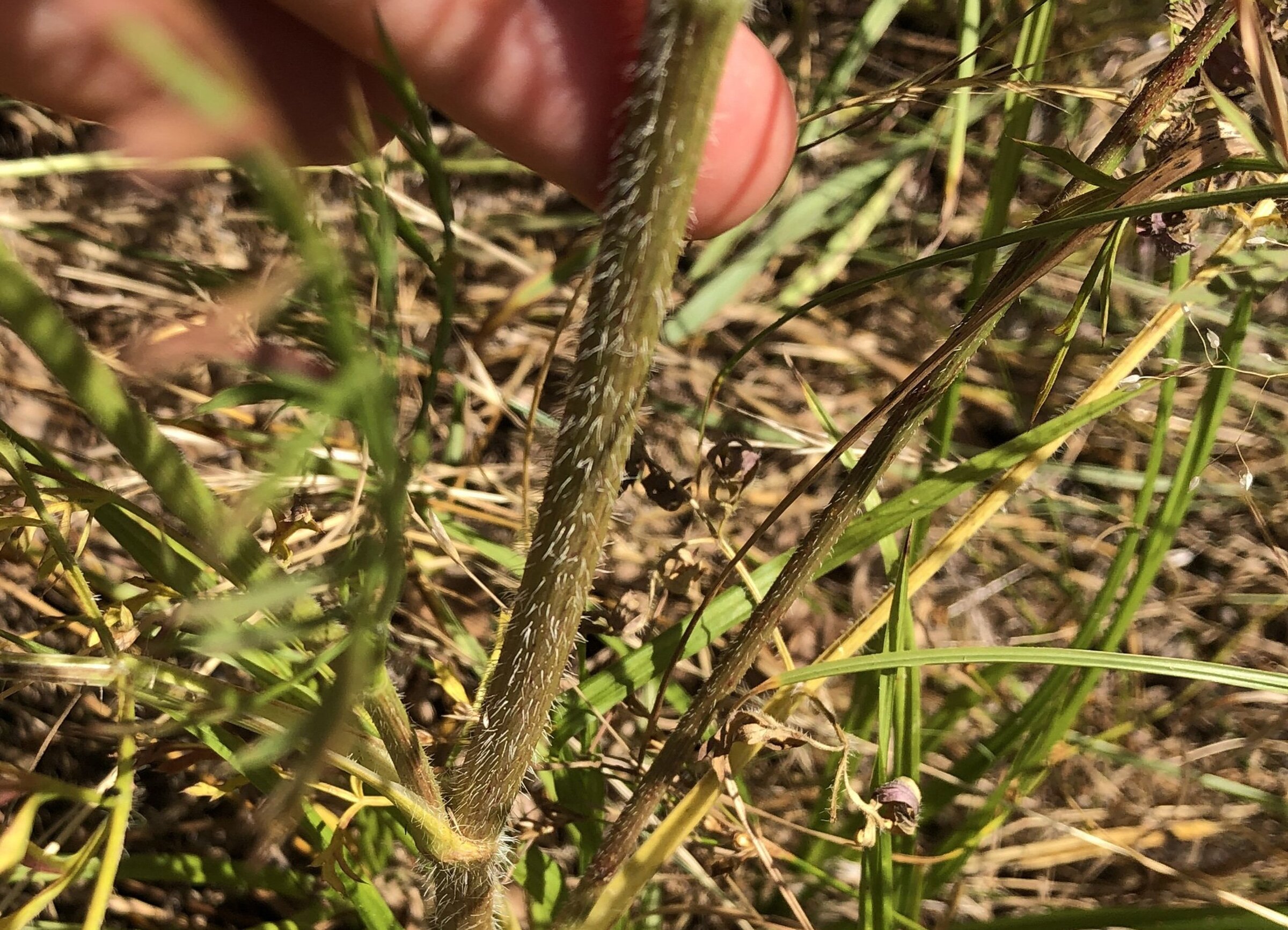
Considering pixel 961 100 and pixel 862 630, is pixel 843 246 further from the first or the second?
pixel 862 630

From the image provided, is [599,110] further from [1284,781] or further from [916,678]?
[1284,781]

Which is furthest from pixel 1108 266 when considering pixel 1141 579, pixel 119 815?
pixel 119 815

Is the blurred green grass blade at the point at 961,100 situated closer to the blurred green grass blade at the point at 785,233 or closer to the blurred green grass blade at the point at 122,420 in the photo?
the blurred green grass blade at the point at 785,233

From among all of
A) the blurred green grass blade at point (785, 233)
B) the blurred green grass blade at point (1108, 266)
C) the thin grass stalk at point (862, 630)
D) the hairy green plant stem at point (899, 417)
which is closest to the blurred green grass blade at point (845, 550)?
the thin grass stalk at point (862, 630)

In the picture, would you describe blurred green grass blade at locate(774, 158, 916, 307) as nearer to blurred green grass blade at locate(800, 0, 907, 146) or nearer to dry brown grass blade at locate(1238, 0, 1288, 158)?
blurred green grass blade at locate(800, 0, 907, 146)

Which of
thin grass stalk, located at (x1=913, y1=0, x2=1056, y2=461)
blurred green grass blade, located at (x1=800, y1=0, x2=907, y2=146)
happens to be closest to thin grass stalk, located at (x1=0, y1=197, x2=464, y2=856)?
thin grass stalk, located at (x1=913, y1=0, x2=1056, y2=461)
